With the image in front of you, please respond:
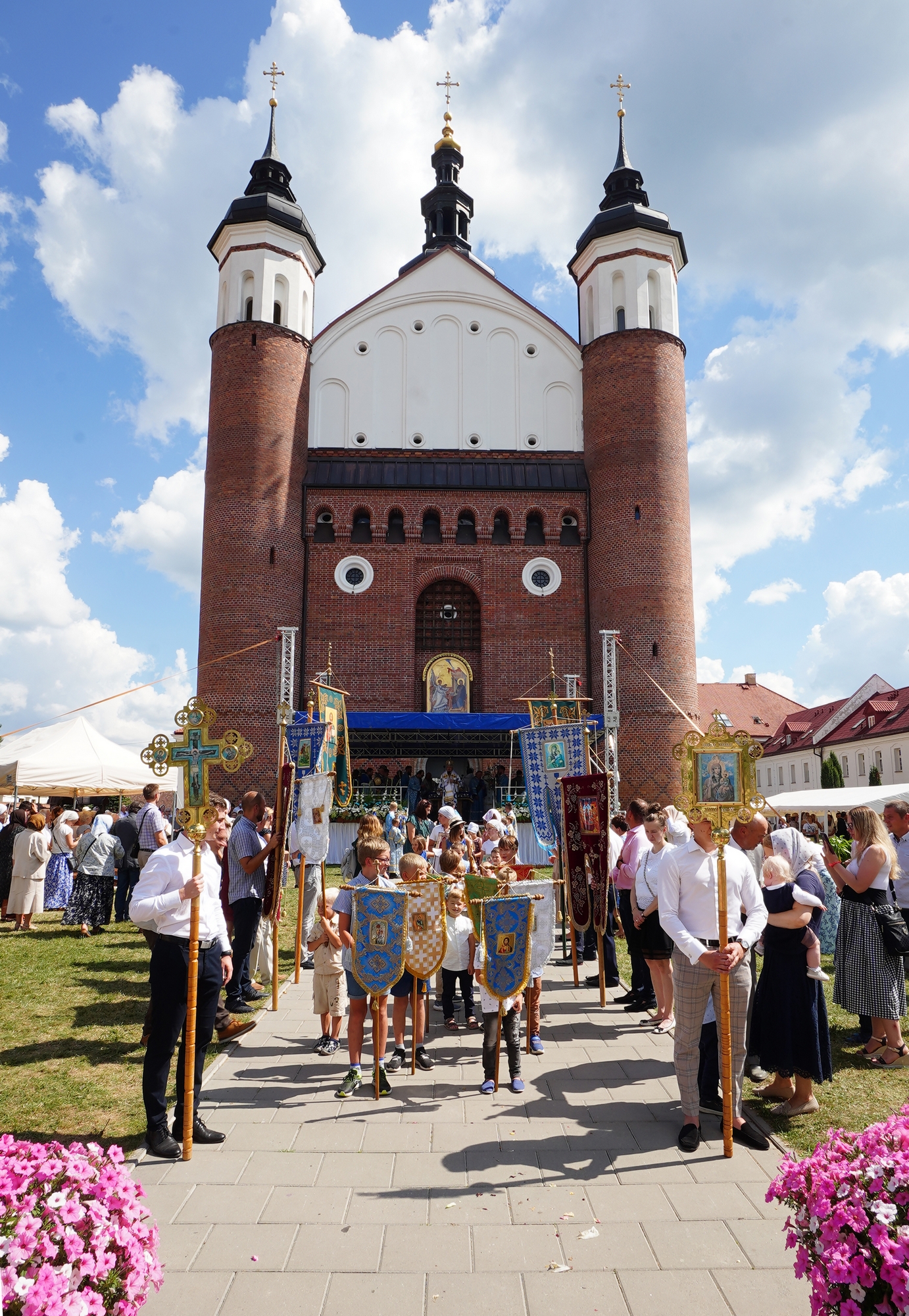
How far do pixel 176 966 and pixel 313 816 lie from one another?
3.94m

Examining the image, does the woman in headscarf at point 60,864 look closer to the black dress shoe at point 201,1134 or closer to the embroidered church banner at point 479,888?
the embroidered church banner at point 479,888

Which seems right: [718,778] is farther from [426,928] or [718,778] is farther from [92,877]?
[92,877]

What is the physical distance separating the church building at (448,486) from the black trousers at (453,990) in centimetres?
1378

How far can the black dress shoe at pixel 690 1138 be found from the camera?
456cm

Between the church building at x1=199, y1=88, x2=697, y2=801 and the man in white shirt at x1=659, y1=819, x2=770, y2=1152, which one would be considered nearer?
the man in white shirt at x1=659, y1=819, x2=770, y2=1152

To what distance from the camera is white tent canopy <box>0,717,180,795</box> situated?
59.2ft

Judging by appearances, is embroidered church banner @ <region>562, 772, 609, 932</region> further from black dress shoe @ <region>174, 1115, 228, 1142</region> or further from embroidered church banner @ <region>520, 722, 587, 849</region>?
black dress shoe @ <region>174, 1115, 228, 1142</region>

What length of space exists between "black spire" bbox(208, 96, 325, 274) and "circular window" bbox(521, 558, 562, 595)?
12.0m

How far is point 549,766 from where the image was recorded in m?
11.7

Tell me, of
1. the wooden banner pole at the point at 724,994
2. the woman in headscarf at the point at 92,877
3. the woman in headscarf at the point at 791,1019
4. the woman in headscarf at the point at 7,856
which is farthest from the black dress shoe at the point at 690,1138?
the woman in headscarf at the point at 7,856

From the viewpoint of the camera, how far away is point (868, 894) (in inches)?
252

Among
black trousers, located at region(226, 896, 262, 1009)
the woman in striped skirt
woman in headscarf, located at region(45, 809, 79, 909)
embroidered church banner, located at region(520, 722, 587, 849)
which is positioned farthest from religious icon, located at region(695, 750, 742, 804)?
woman in headscarf, located at region(45, 809, 79, 909)

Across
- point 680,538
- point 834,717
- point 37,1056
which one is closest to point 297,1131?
point 37,1056

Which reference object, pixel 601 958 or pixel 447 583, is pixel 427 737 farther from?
pixel 601 958
